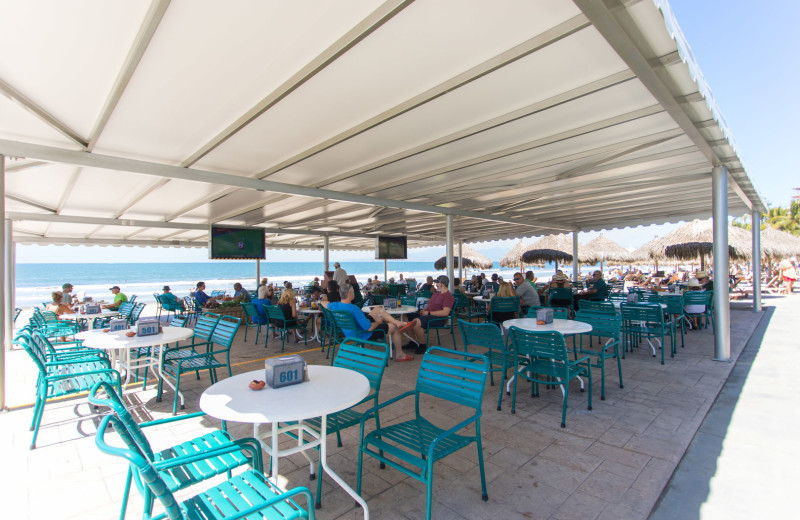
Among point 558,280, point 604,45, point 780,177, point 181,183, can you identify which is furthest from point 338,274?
point 780,177

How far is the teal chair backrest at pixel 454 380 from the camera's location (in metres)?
2.03

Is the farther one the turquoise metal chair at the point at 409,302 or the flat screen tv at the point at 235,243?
the flat screen tv at the point at 235,243

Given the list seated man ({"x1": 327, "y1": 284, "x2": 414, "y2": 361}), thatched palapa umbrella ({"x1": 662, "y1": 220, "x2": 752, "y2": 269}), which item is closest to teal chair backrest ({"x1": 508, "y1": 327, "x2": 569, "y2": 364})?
seated man ({"x1": 327, "y1": 284, "x2": 414, "y2": 361})

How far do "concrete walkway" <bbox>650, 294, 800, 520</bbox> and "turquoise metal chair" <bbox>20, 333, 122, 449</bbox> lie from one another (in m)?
4.10

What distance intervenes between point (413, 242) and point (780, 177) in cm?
5611

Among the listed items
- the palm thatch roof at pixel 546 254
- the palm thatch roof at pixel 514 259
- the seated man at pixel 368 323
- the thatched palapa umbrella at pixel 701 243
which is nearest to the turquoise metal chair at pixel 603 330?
the seated man at pixel 368 323

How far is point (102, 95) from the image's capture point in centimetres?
296

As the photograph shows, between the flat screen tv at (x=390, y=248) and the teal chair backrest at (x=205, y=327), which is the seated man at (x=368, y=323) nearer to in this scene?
the teal chair backrest at (x=205, y=327)

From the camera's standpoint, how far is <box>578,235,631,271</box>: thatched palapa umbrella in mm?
17484

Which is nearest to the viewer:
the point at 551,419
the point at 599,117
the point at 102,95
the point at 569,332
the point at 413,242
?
the point at 102,95

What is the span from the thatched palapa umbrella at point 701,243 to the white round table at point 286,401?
15577 mm

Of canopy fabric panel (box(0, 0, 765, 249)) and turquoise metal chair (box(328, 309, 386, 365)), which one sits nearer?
canopy fabric panel (box(0, 0, 765, 249))

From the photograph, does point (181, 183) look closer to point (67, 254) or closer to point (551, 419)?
point (551, 419)

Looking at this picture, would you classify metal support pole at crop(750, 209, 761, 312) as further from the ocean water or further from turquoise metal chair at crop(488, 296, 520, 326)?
the ocean water
